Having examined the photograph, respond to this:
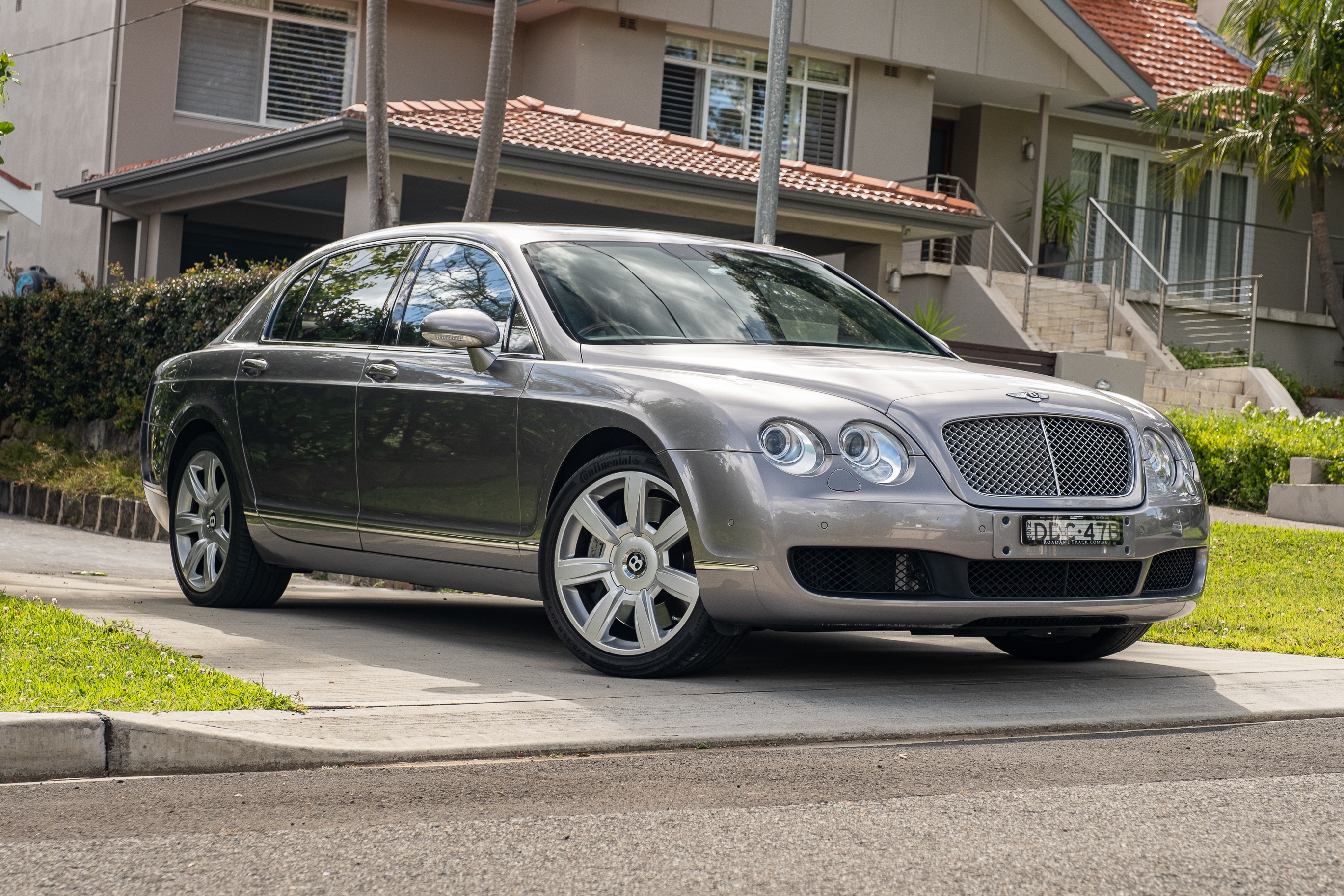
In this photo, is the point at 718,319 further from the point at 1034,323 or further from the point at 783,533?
the point at 1034,323

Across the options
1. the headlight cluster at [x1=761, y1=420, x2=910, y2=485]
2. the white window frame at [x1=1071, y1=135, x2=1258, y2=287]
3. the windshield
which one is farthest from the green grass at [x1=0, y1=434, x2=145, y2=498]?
the white window frame at [x1=1071, y1=135, x2=1258, y2=287]

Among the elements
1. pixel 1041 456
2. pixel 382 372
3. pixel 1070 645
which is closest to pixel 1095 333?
pixel 1070 645

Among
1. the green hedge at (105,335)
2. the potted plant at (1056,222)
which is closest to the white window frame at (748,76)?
the potted plant at (1056,222)

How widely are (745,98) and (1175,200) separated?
27.9 ft

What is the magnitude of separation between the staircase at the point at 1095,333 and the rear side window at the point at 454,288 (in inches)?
600

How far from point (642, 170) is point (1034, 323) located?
744 centimetres

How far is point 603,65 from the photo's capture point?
2130 centimetres

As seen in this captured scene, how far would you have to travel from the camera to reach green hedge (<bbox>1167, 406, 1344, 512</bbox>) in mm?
14484

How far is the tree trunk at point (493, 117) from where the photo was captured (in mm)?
13172

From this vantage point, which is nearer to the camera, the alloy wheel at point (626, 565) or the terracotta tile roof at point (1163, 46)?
the alloy wheel at point (626, 565)

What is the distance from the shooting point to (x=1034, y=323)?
22.4 metres

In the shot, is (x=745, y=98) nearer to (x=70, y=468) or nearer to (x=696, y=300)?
(x=70, y=468)

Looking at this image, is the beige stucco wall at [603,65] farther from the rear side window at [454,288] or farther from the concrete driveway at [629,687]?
the rear side window at [454,288]

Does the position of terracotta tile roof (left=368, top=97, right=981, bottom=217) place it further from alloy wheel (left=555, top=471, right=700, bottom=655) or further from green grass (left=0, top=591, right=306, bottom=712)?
alloy wheel (left=555, top=471, right=700, bottom=655)
